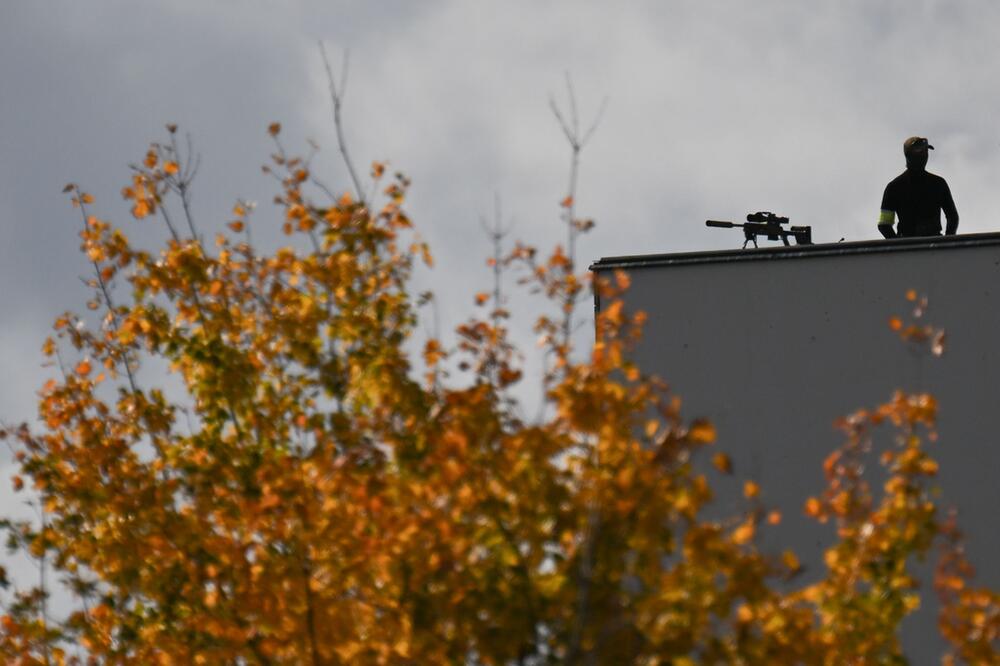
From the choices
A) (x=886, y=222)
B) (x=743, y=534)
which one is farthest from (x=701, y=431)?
(x=886, y=222)

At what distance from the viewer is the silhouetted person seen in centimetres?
2464

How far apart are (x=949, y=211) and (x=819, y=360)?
18.2 ft

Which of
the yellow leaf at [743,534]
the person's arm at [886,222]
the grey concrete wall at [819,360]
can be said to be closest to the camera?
the yellow leaf at [743,534]

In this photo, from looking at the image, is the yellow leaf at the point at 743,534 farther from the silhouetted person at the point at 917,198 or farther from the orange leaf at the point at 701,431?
the silhouetted person at the point at 917,198

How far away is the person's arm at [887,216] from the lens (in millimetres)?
24344

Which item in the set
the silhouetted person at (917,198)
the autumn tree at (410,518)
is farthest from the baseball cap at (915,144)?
the autumn tree at (410,518)

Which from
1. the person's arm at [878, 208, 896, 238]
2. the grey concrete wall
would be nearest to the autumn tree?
the grey concrete wall

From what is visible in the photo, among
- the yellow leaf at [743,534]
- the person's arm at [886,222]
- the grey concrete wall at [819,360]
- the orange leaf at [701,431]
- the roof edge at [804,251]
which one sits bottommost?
the yellow leaf at [743,534]

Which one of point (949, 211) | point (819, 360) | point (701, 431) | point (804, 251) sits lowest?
point (701, 431)

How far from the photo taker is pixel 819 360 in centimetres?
2000

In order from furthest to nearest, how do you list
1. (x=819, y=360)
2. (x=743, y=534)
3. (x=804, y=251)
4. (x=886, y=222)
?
1. (x=886, y=222)
2. (x=804, y=251)
3. (x=819, y=360)
4. (x=743, y=534)

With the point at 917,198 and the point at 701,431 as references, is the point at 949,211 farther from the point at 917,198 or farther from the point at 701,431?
the point at 701,431

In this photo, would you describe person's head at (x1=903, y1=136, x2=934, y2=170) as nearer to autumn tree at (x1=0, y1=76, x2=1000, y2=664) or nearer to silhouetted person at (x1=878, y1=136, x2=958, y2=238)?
silhouetted person at (x1=878, y1=136, x2=958, y2=238)

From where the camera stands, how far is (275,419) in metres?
12.9
